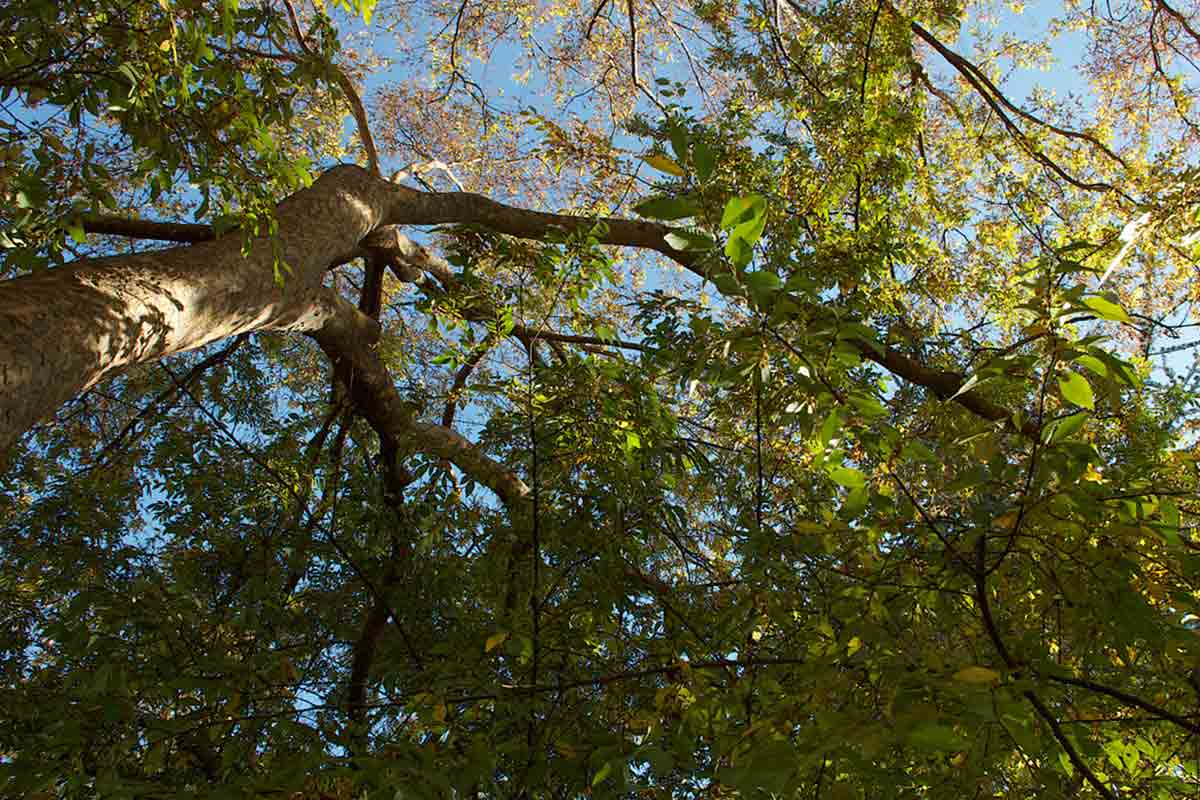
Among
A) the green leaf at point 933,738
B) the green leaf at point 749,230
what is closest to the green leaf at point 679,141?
the green leaf at point 749,230

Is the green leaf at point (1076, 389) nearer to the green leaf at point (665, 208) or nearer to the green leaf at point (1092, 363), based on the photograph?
the green leaf at point (1092, 363)

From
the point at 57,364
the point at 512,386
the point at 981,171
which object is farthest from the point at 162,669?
the point at 981,171

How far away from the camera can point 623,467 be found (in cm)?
238

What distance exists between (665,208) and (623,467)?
148 cm

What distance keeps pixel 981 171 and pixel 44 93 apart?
6044 mm

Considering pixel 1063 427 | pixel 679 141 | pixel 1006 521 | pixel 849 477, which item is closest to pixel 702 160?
pixel 679 141

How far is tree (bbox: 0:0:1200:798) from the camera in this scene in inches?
44.6

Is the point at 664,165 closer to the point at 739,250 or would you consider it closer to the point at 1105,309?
the point at 739,250

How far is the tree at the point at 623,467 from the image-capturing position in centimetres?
113

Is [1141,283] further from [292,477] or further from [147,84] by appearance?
[147,84]

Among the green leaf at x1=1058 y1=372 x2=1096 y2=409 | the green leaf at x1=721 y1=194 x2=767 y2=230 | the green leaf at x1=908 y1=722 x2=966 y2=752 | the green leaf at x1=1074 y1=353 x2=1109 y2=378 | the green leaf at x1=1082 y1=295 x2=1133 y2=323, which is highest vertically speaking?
the green leaf at x1=721 y1=194 x2=767 y2=230

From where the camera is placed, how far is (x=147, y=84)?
68.7 inches

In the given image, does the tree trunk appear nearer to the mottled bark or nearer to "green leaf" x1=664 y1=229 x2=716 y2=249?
the mottled bark

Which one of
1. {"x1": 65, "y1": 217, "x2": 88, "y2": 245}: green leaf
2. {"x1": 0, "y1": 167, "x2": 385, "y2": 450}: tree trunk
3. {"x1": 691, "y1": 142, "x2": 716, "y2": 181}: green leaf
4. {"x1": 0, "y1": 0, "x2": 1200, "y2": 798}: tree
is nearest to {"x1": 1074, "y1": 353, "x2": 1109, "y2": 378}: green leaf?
{"x1": 0, "y1": 0, "x2": 1200, "y2": 798}: tree
